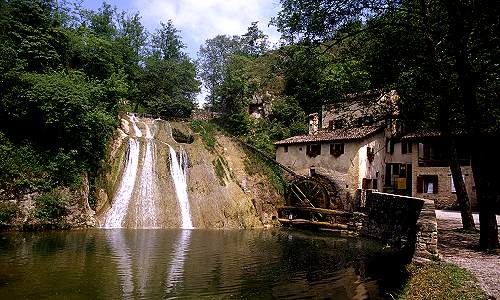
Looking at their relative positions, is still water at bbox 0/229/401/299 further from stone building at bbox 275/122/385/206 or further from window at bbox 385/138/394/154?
window at bbox 385/138/394/154

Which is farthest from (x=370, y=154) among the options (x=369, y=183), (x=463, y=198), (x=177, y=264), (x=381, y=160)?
(x=177, y=264)

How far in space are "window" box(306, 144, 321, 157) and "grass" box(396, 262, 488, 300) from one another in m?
24.2

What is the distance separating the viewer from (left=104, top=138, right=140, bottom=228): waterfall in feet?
79.8

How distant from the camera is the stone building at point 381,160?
32031 mm

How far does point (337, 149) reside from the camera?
33.2 meters

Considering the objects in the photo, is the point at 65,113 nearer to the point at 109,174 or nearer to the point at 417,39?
the point at 109,174

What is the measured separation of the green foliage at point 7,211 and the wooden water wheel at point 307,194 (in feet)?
63.7

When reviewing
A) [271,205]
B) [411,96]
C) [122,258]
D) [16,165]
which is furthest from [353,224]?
[16,165]

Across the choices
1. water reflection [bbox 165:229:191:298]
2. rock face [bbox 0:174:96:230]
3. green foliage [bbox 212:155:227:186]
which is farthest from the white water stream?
water reflection [bbox 165:229:191:298]

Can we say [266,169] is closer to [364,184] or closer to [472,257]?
[364,184]

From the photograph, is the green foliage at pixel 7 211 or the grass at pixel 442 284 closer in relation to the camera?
the grass at pixel 442 284

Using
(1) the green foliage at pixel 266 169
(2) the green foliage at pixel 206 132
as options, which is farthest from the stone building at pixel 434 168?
(2) the green foliage at pixel 206 132

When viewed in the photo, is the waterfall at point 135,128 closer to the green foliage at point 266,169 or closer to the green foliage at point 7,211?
the green foliage at point 266,169

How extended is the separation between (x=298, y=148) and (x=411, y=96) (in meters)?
18.7
